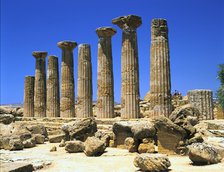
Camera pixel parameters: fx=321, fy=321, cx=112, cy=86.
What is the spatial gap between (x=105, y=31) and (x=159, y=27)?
18.1 ft

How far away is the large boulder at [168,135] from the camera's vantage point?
39.0 feet

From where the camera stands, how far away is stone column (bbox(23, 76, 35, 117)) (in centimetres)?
3111

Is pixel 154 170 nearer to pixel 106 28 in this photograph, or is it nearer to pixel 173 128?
pixel 173 128

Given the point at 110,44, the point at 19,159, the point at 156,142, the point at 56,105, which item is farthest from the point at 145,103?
the point at 19,159

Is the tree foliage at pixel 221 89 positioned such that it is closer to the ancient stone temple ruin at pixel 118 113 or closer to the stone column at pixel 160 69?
the ancient stone temple ruin at pixel 118 113

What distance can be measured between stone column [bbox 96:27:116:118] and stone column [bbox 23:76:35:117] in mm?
10799

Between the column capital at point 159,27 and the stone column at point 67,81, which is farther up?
the column capital at point 159,27

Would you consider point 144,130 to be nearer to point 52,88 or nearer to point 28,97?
point 52,88

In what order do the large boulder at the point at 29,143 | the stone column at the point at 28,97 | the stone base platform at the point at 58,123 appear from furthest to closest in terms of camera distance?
the stone column at the point at 28,97 → the stone base platform at the point at 58,123 → the large boulder at the point at 29,143

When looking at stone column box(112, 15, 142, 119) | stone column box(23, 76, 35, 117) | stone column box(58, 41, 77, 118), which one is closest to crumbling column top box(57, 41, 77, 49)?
stone column box(58, 41, 77, 118)

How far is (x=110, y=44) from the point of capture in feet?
75.6

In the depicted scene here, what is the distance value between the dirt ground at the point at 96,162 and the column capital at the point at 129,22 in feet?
30.0

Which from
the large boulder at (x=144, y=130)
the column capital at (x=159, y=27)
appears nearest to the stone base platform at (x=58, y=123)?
the large boulder at (x=144, y=130)

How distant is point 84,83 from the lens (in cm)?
2536
